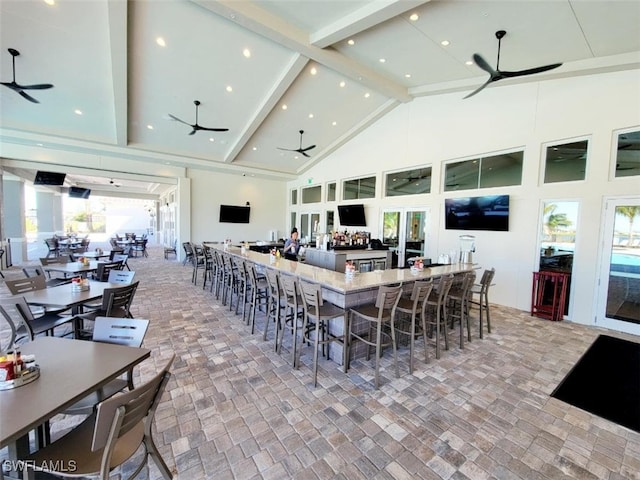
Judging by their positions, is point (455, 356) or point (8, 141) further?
point (8, 141)

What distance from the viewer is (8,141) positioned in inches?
286

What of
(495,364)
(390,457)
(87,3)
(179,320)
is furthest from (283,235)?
(390,457)

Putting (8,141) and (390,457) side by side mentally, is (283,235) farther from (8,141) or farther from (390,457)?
(390,457)

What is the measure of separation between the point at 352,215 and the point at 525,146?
191 inches

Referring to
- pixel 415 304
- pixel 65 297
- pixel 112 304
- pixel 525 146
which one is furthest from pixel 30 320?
pixel 525 146

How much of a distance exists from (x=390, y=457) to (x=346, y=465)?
1.05 feet

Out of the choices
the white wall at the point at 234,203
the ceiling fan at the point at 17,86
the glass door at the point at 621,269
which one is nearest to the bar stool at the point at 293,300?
the glass door at the point at 621,269

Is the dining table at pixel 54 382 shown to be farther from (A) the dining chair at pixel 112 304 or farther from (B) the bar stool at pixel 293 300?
(B) the bar stool at pixel 293 300

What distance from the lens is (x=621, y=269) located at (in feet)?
14.5

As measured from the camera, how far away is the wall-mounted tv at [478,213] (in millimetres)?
5602

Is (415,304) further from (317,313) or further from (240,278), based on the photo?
(240,278)

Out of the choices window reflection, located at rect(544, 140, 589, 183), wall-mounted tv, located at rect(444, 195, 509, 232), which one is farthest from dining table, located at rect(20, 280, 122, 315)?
window reflection, located at rect(544, 140, 589, 183)

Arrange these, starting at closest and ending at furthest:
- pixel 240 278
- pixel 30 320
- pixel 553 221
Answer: pixel 30 320, pixel 240 278, pixel 553 221

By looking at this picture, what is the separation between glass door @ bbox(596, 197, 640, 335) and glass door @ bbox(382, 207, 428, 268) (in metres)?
3.32
